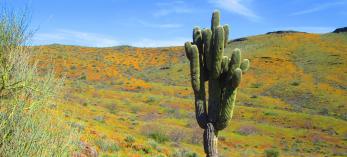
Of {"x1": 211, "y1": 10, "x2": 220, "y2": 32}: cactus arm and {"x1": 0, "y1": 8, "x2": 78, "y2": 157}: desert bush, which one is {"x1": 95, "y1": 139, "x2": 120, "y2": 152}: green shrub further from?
{"x1": 0, "y1": 8, "x2": 78, "y2": 157}: desert bush

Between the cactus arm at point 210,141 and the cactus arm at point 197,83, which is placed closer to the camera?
the cactus arm at point 210,141

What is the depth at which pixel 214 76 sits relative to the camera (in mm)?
12422

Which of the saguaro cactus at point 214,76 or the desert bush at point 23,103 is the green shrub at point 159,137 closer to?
the saguaro cactus at point 214,76

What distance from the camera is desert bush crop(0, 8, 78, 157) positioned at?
229 inches

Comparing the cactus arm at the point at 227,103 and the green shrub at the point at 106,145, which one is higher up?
the cactus arm at the point at 227,103

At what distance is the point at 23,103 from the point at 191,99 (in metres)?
36.8

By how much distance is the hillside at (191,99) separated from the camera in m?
22.8

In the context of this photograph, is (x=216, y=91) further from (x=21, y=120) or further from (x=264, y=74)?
(x=264, y=74)

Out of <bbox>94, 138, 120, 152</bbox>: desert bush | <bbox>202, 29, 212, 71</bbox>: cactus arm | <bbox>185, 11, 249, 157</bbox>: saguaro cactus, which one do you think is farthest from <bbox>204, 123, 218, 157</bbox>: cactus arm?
<bbox>94, 138, 120, 152</bbox>: desert bush

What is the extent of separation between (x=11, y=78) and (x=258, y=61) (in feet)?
184

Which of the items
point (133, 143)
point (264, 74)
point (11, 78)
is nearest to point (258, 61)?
point (264, 74)

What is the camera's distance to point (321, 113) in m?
39.0

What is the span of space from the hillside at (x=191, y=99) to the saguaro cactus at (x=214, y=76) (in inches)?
155

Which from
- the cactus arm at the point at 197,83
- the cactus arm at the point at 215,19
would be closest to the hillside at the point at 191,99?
the cactus arm at the point at 197,83
